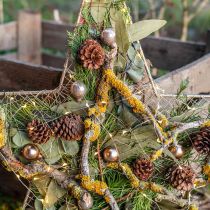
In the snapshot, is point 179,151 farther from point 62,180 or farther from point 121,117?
point 62,180

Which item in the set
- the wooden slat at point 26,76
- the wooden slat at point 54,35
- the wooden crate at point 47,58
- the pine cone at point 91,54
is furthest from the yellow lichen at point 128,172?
the wooden slat at point 54,35

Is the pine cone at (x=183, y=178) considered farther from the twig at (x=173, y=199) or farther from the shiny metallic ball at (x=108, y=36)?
the shiny metallic ball at (x=108, y=36)

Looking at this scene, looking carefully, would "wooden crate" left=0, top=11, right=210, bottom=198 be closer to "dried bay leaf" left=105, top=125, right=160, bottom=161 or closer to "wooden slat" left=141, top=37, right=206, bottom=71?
"wooden slat" left=141, top=37, right=206, bottom=71

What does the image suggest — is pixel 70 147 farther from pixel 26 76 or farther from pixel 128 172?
pixel 26 76

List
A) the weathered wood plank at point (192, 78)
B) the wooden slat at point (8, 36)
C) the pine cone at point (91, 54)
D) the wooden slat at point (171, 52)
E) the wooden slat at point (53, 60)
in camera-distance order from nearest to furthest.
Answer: the pine cone at point (91, 54) < the weathered wood plank at point (192, 78) < the wooden slat at point (171, 52) < the wooden slat at point (8, 36) < the wooden slat at point (53, 60)

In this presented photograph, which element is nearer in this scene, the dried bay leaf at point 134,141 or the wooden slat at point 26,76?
the dried bay leaf at point 134,141

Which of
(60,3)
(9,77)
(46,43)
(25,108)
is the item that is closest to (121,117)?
(25,108)

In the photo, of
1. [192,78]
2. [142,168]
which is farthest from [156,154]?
[192,78]
